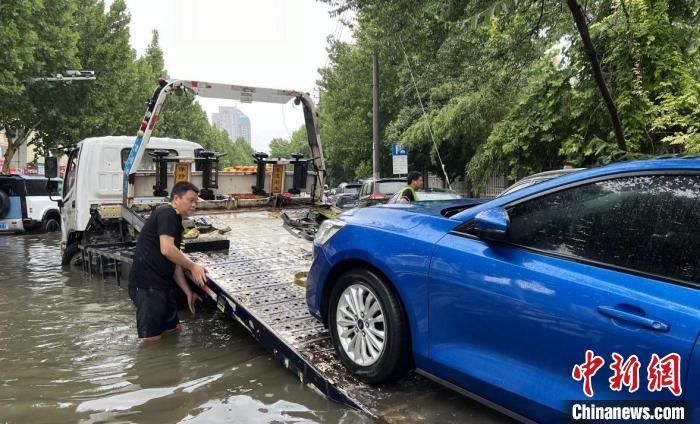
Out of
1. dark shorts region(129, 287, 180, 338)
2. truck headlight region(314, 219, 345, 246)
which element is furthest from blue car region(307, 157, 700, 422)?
A: dark shorts region(129, 287, 180, 338)

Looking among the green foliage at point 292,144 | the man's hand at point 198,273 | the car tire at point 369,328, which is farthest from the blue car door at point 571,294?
the green foliage at point 292,144

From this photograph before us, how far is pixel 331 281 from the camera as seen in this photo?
363 centimetres

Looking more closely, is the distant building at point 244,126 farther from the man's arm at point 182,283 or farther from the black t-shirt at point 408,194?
the man's arm at point 182,283

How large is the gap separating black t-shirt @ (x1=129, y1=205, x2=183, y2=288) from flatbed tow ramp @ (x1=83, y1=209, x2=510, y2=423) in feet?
1.41

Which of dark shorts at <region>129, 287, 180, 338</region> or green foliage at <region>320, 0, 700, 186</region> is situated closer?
dark shorts at <region>129, 287, 180, 338</region>

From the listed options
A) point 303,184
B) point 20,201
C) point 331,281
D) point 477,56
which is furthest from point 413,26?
point 20,201

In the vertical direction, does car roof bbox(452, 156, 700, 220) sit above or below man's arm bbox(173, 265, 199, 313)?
above

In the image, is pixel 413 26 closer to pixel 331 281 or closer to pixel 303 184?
pixel 303 184

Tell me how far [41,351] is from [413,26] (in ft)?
29.5

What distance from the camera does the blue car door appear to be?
6.64ft

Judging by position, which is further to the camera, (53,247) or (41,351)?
(53,247)

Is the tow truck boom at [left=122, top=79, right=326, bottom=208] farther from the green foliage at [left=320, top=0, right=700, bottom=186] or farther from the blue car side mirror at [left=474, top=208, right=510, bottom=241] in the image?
the blue car side mirror at [left=474, top=208, right=510, bottom=241]

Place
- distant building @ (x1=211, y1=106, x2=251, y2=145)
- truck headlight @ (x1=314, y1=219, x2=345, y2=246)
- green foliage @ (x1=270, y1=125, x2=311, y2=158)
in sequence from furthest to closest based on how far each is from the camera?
distant building @ (x1=211, y1=106, x2=251, y2=145), green foliage @ (x1=270, y1=125, x2=311, y2=158), truck headlight @ (x1=314, y1=219, x2=345, y2=246)

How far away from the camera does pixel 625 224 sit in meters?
2.30
